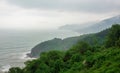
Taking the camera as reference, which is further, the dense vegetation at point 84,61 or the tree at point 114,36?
the tree at point 114,36

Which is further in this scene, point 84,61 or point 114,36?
point 114,36

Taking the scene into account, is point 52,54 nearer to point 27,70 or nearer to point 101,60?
point 27,70

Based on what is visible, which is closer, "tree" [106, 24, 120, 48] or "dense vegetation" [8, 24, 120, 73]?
"dense vegetation" [8, 24, 120, 73]

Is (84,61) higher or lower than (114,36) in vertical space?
lower


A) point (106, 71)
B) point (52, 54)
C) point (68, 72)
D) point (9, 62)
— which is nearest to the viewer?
point (106, 71)

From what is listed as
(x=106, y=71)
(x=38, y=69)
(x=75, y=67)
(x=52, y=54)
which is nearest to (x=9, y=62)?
(x=52, y=54)

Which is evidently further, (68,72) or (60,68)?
(60,68)

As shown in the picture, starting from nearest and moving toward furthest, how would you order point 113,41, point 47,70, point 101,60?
point 101,60, point 47,70, point 113,41

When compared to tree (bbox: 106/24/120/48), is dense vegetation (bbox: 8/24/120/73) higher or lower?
lower
